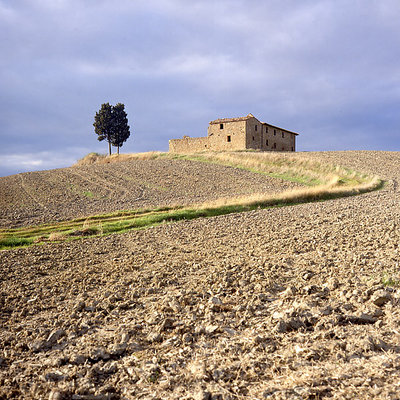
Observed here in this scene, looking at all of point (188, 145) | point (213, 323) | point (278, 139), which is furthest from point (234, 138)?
point (213, 323)

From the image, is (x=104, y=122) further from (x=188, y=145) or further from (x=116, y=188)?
(x=116, y=188)

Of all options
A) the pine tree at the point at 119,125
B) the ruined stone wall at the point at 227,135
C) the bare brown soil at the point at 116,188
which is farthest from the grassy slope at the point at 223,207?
the pine tree at the point at 119,125

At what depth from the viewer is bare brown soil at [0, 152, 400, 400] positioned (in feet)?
12.8

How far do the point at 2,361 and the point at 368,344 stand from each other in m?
5.23

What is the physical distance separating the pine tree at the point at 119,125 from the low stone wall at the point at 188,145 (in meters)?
15.8

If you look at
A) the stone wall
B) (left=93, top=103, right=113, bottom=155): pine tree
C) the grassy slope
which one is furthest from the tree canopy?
the grassy slope

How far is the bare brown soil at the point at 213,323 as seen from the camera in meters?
3.91

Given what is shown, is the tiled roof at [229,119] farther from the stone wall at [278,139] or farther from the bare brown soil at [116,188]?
the bare brown soil at [116,188]

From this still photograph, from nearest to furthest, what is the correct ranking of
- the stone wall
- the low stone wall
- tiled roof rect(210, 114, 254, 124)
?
tiled roof rect(210, 114, 254, 124) → the low stone wall → the stone wall

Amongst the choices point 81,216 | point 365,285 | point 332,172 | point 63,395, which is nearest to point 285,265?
point 365,285

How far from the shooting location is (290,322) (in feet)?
16.7

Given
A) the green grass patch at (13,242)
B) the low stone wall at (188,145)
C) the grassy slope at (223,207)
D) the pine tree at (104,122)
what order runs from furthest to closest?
the pine tree at (104,122), the low stone wall at (188,145), the grassy slope at (223,207), the green grass patch at (13,242)

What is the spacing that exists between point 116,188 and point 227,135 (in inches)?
1164

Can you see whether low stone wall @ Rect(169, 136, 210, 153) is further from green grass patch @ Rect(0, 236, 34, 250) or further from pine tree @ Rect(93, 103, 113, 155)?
green grass patch @ Rect(0, 236, 34, 250)
